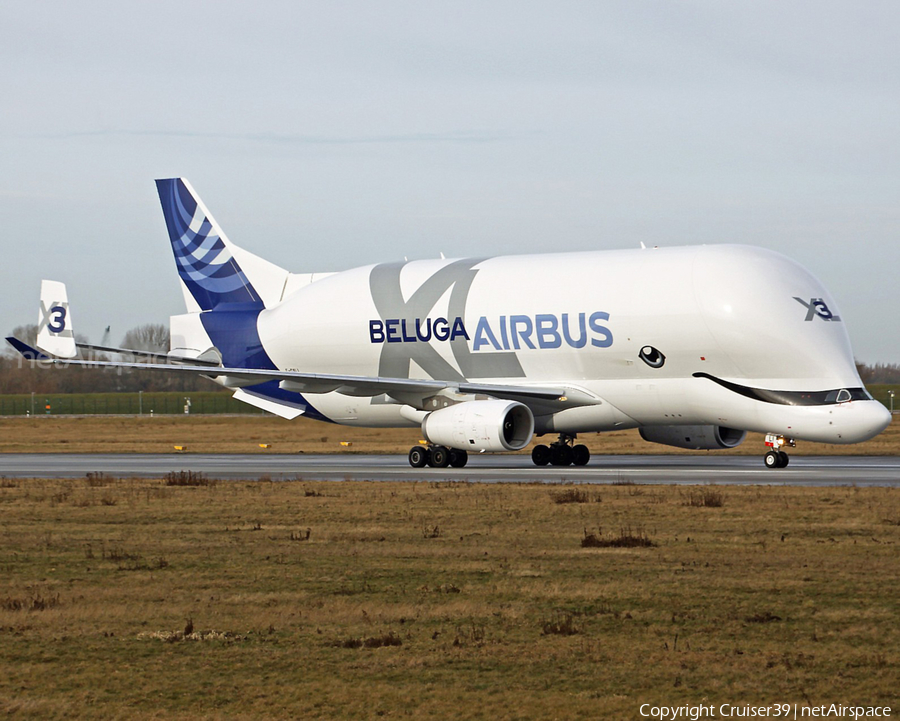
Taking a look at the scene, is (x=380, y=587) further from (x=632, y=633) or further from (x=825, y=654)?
(x=825, y=654)

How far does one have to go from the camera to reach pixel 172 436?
191 ft

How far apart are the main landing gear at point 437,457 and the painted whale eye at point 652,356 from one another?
233 inches

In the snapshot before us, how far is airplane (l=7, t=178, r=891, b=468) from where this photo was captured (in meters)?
29.5

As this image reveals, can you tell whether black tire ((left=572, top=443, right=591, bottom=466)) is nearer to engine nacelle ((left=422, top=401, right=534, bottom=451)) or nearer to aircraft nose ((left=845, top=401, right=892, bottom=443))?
engine nacelle ((left=422, top=401, right=534, bottom=451))

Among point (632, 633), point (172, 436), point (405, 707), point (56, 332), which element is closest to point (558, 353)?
point (56, 332)

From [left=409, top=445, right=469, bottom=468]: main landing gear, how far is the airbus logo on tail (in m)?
10.0

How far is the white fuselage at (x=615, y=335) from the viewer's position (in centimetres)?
2936

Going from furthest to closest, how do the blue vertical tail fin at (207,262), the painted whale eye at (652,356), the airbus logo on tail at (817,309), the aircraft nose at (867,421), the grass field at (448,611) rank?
the blue vertical tail fin at (207,262) → the painted whale eye at (652,356) → the airbus logo on tail at (817,309) → the aircraft nose at (867,421) → the grass field at (448,611)

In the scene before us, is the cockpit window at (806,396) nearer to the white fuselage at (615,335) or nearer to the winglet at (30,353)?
the white fuselage at (615,335)

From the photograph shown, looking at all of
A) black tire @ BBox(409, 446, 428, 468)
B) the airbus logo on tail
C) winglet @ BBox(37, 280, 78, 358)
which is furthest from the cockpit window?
winglet @ BBox(37, 280, 78, 358)

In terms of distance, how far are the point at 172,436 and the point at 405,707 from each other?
52.0 m

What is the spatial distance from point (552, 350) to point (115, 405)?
73.9m

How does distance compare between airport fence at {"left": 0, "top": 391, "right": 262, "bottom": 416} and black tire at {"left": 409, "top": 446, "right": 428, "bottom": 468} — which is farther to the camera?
airport fence at {"left": 0, "top": 391, "right": 262, "bottom": 416}

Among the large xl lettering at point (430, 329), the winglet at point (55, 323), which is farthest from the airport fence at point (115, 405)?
the large xl lettering at point (430, 329)
